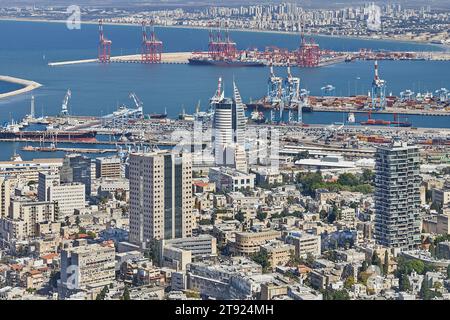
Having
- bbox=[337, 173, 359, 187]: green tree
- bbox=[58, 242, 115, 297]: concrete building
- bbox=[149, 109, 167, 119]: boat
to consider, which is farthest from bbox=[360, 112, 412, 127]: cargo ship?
bbox=[58, 242, 115, 297]: concrete building

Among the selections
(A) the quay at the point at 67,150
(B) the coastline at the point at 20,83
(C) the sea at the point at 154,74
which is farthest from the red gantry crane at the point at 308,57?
(A) the quay at the point at 67,150

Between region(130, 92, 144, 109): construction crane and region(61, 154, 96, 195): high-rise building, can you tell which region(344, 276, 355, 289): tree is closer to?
region(61, 154, 96, 195): high-rise building

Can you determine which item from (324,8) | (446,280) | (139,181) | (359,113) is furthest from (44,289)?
(324,8)

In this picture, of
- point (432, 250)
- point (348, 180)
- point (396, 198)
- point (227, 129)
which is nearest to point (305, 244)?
point (396, 198)

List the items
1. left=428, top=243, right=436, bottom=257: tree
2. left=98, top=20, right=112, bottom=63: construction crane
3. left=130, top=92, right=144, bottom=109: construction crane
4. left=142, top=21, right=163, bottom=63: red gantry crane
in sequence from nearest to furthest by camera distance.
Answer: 1. left=428, top=243, right=436, bottom=257: tree
2. left=130, top=92, right=144, bottom=109: construction crane
3. left=98, top=20, right=112, bottom=63: construction crane
4. left=142, top=21, right=163, bottom=63: red gantry crane

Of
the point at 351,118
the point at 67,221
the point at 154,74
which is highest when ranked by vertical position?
the point at 154,74

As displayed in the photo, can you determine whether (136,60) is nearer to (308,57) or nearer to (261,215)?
(308,57)

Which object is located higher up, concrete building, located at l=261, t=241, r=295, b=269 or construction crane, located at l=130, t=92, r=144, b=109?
construction crane, located at l=130, t=92, r=144, b=109
